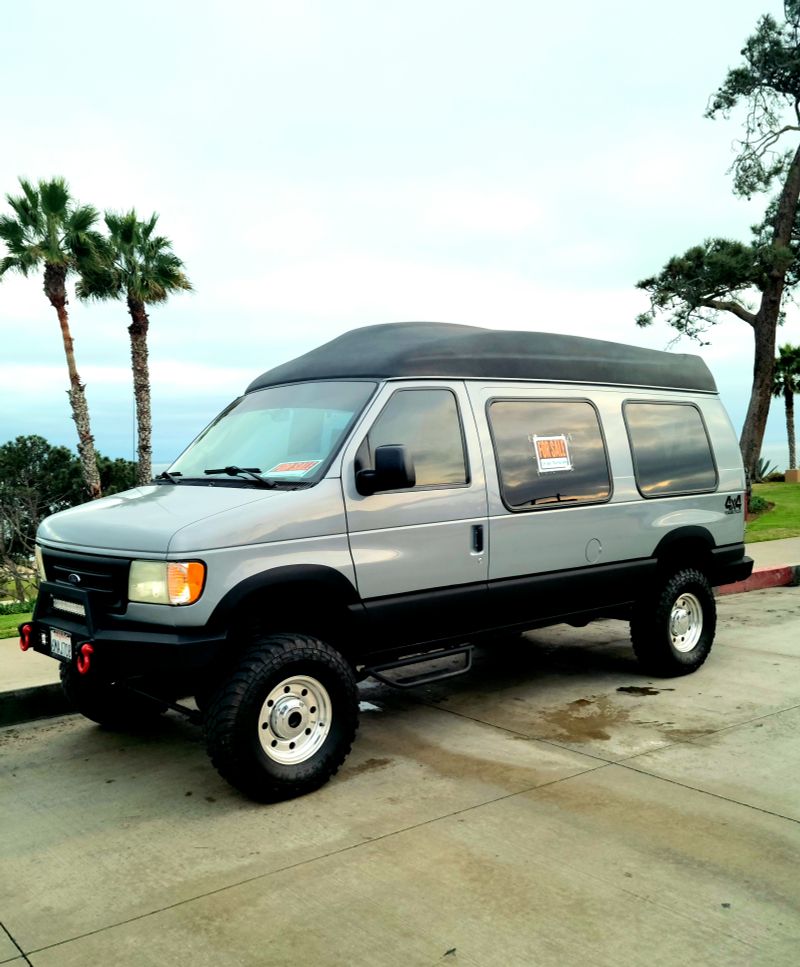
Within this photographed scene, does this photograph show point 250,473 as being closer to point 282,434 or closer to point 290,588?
point 282,434

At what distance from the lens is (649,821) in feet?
13.9

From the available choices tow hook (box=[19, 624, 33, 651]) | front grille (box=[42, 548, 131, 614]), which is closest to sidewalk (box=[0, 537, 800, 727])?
tow hook (box=[19, 624, 33, 651])

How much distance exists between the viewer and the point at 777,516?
835 inches

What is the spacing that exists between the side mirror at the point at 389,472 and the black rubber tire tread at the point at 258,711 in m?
0.85

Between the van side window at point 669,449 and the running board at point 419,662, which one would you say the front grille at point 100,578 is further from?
the van side window at point 669,449

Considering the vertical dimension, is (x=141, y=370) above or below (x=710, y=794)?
above

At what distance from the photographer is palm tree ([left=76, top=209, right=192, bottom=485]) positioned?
28797 mm

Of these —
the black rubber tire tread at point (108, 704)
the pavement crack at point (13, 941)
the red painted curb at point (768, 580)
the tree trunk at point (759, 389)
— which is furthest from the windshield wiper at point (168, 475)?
the tree trunk at point (759, 389)

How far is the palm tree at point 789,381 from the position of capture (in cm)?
4241

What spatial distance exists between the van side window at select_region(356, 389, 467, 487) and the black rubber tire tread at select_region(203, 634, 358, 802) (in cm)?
109

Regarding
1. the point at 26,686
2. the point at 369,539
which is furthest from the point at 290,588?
the point at 26,686

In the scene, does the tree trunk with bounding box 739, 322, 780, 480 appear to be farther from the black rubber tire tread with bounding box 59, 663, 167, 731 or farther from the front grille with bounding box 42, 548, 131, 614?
the front grille with bounding box 42, 548, 131, 614

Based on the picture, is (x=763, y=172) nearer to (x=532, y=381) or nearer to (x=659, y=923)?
(x=532, y=381)

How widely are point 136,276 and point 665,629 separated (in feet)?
83.7
